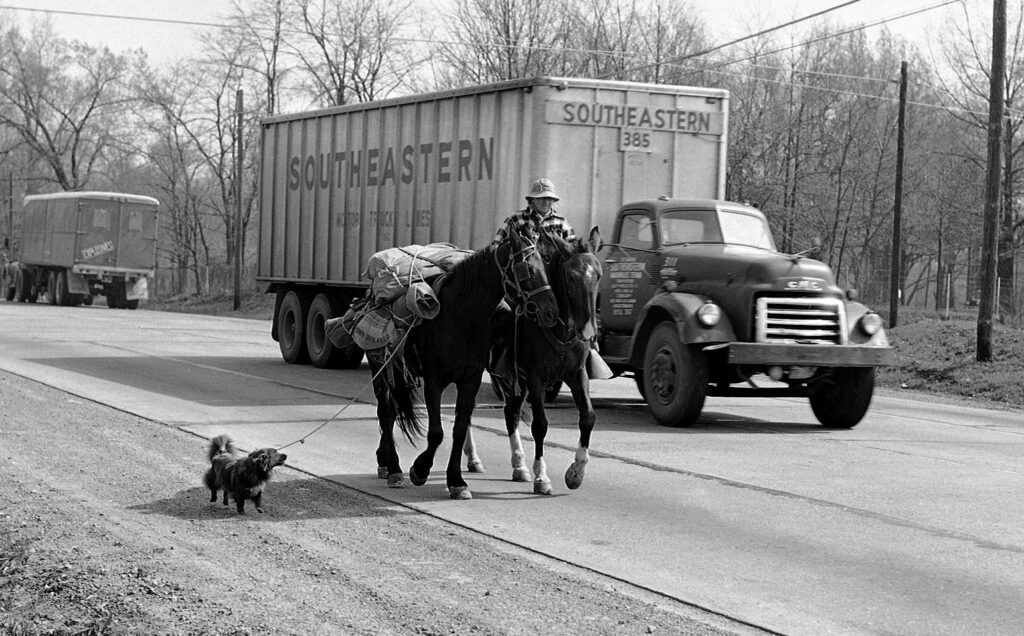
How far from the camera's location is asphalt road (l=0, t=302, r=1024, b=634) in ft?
21.6

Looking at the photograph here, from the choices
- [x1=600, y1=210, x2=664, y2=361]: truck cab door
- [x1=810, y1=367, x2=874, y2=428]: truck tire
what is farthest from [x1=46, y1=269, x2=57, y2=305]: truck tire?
[x1=810, y1=367, x2=874, y2=428]: truck tire

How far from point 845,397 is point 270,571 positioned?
29.3 feet

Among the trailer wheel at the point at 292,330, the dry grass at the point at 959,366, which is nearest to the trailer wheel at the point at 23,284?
the trailer wheel at the point at 292,330

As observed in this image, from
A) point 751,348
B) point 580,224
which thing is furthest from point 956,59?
point 751,348

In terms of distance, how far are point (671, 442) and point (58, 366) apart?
10.4 metres

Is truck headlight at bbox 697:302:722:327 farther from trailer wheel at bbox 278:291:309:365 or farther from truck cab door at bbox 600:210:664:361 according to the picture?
trailer wheel at bbox 278:291:309:365

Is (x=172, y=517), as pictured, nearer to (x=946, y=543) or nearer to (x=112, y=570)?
(x=112, y=570)

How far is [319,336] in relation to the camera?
68.5 feet

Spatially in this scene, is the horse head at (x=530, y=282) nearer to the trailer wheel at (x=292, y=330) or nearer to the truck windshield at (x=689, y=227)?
the truck windshield at (x=689, y=227)

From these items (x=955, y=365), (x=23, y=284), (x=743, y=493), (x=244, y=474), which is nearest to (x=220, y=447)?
(x=244, y=474)

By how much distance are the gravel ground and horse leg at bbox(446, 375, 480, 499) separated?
1.66ft

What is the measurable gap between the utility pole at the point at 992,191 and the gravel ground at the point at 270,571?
17.1 meters

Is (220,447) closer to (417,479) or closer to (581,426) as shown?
(417,479)

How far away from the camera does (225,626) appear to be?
5.64m
